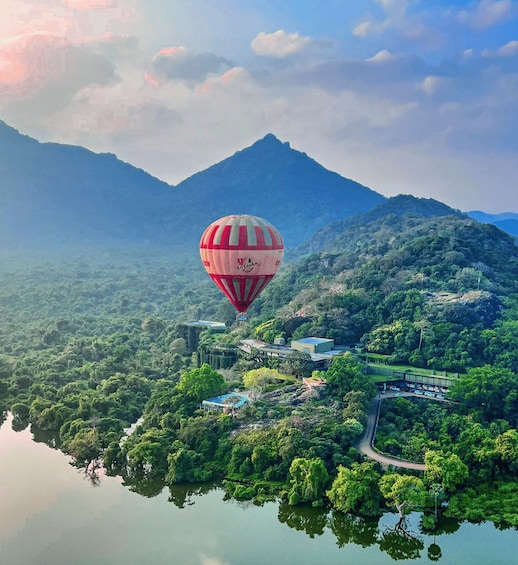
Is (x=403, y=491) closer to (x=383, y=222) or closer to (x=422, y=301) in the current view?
(x=422, y=301)

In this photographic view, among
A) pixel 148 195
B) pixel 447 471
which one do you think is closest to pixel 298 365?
pixel 447 471

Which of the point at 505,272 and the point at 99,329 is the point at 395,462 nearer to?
the point at 505,272

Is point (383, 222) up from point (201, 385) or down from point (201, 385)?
up

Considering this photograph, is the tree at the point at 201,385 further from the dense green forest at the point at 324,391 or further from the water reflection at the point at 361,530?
the water reflection at the point at 361,530

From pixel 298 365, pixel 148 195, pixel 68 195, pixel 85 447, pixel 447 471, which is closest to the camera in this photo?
pixel 447 471

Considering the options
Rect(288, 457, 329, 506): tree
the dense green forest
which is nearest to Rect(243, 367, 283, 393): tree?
the dense green forest

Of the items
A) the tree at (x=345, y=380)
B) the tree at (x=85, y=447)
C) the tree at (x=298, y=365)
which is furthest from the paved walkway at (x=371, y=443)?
the tree at (x=85, y=447)

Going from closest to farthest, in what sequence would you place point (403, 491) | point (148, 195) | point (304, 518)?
point (403, 491)
point (304, 518)
point (148, 195)
